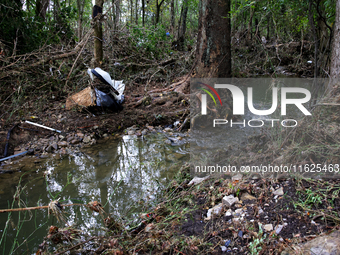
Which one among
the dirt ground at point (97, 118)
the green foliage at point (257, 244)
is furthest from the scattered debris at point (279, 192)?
the dirt ground at point (97, 118)

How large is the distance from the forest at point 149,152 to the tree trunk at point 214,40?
2 cm

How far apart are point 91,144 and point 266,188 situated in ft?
9.08

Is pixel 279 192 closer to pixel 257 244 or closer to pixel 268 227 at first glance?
pixel 268 227

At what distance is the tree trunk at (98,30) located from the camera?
4719 mm

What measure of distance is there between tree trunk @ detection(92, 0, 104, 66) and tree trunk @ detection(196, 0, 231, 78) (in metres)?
2.19

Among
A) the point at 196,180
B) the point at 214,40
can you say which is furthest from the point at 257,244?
the point at 214,40

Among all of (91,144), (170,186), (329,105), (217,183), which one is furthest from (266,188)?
(91,144)

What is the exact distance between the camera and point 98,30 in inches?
194

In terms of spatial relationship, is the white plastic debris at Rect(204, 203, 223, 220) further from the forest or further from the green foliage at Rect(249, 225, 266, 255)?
the green foliage at Rect(249, 225, 266, 255)

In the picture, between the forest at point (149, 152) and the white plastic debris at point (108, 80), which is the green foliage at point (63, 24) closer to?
the forest at point (149, 152)

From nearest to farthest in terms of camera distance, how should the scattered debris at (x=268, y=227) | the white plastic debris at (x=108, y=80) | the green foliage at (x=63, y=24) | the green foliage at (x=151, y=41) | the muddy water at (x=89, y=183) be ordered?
the scattered debris at (x=268, y=227) → the muddy water at (x=89, y=183) → the white plastic debris at (x=108, y=80) → the green foliage at (x=63, y=24) → the green foliage at (x=151, y=41)

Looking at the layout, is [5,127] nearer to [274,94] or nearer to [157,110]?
[157,110]

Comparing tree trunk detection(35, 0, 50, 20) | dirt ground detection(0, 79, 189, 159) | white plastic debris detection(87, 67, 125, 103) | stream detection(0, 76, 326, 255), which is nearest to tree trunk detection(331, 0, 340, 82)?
stream detection(0, 76, 326, 255)

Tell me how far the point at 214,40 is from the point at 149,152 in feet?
6.41
